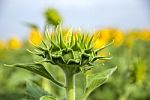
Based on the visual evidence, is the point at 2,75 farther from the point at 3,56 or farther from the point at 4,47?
the point at 4,47

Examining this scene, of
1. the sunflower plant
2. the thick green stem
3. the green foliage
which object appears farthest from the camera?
the green foliage

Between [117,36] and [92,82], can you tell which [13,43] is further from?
[92,82]

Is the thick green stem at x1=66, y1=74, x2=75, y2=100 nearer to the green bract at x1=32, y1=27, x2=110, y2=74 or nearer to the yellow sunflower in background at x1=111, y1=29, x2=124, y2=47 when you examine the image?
the green bract at x1=32, y1=27, x2=110, y2=74

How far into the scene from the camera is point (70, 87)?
196cm

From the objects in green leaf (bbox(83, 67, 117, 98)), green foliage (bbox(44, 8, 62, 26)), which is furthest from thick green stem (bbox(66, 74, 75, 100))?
green foliage (bbox(44, 8, 62, 26))

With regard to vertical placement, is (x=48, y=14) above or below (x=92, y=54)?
above

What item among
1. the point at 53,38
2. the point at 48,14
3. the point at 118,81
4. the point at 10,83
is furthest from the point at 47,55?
the point at 10,83

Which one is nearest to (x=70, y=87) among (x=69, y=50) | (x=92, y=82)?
(x=92, y=82)

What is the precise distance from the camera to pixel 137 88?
4.02 m

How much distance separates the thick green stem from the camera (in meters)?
1.94

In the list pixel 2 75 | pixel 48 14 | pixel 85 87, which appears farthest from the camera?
pixel 2 75

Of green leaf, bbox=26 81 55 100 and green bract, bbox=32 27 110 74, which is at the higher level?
green bract, bbox=32 27 110 74

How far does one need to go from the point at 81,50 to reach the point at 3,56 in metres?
5.14

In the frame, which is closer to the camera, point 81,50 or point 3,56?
point 81,50
